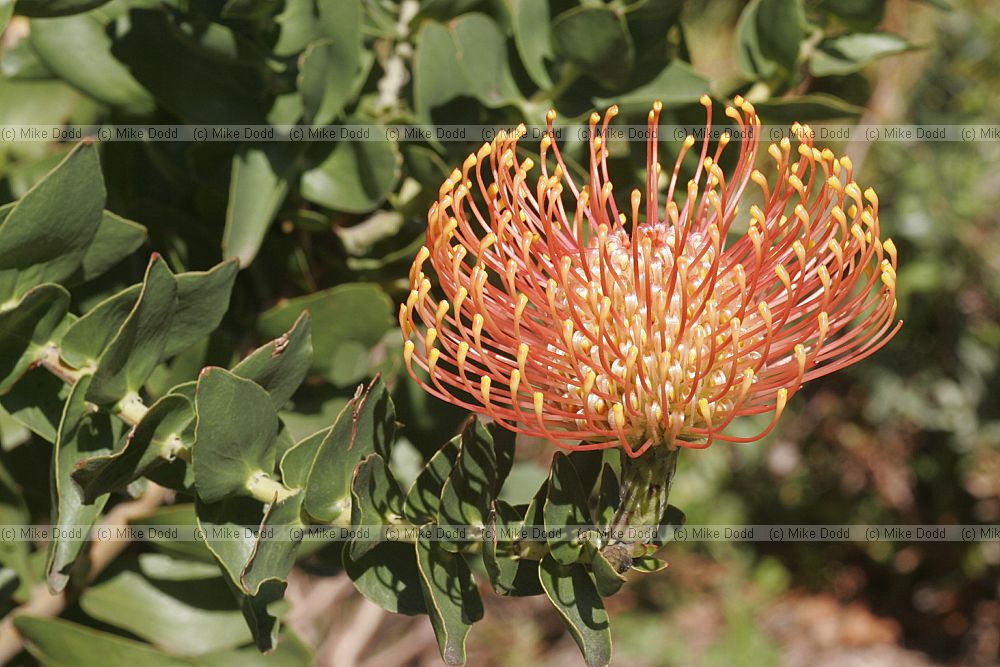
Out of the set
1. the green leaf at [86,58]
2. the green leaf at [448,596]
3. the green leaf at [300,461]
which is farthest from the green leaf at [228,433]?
the green leaf at [86,58]

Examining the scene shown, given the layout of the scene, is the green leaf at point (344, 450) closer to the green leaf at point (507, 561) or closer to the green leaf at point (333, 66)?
the green leaf at point (507, 561)

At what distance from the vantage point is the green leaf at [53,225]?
0.63 m

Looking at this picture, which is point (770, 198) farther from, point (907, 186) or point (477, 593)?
point (907, 186)

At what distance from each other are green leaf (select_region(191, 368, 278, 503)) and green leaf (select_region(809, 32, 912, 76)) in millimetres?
577

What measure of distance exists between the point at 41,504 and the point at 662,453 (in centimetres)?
62

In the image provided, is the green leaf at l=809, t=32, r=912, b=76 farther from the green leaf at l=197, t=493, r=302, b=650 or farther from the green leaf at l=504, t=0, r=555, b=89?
the green leaf at l=197, t=493, r=302, b=650

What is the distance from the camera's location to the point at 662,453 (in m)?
0.64

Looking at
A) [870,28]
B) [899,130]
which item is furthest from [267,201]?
[899,130]

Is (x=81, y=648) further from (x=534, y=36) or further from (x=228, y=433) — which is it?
(x=534, y=36)

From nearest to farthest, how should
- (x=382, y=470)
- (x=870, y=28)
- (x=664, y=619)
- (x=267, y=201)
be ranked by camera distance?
(x=382, y=470) < (x=267, y=201) < (x=870, y=28) < (x=664, y=619)

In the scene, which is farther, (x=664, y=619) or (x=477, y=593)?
(x=664, y=619)

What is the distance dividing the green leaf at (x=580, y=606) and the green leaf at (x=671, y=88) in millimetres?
373

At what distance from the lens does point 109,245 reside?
715 mm

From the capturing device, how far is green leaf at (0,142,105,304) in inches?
24.8
